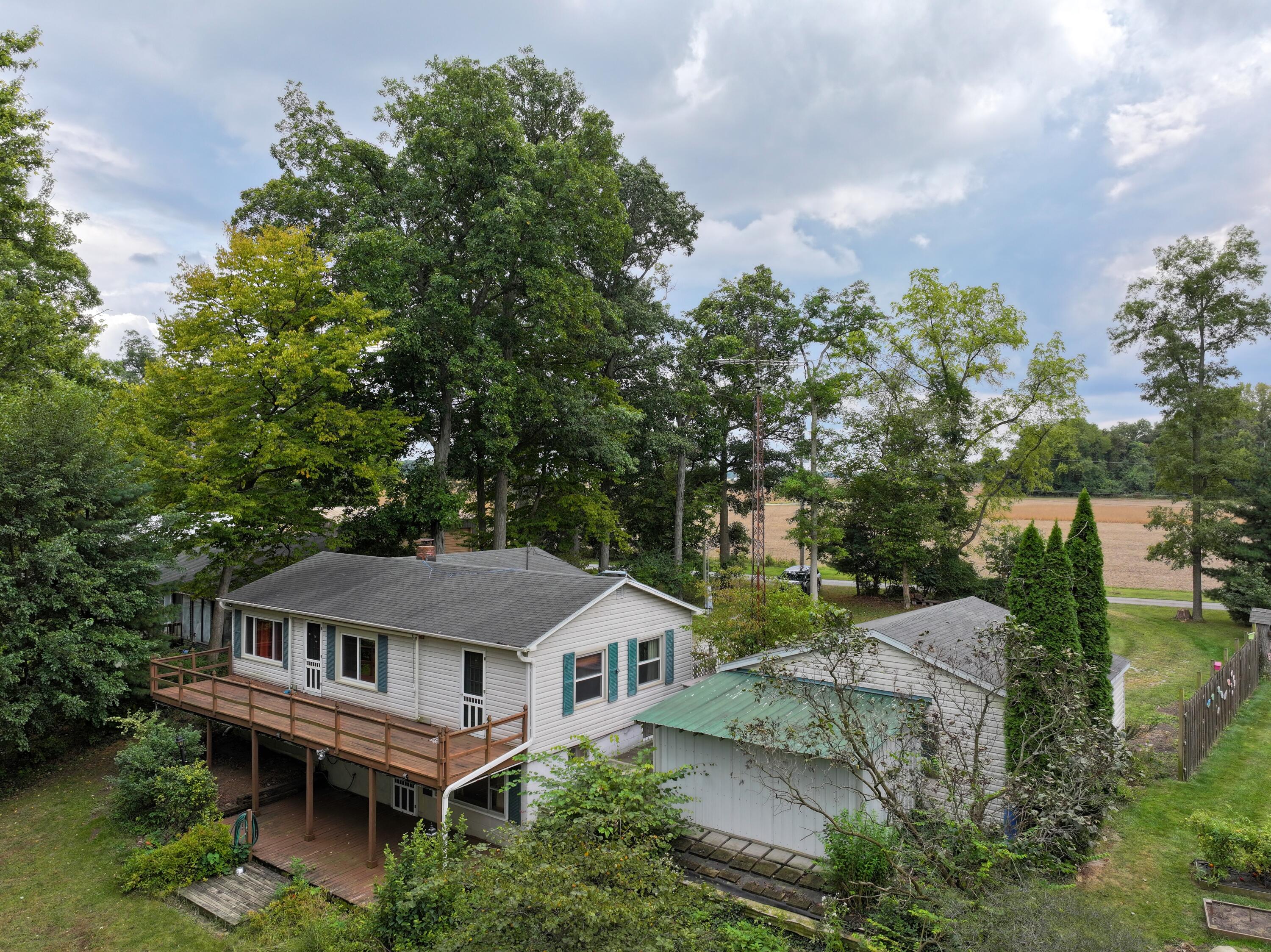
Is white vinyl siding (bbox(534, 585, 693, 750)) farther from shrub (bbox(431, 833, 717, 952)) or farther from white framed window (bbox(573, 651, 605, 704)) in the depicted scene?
shrub (bbox(431, 833, 717, 952))

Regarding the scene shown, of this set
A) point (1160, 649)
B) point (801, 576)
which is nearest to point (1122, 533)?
point (801, 576)

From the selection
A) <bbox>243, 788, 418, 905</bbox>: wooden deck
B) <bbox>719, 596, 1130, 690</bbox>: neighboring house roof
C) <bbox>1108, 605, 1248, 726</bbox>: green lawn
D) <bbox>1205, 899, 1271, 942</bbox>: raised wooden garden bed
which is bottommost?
<bbox>243, 788, 418, 905</bbox>: wooden deck

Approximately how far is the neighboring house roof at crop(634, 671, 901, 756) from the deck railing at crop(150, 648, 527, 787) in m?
2.92

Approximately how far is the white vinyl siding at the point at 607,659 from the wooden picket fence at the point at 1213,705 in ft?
33.6

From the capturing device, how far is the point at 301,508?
67.9 ft

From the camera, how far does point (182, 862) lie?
11.6 m

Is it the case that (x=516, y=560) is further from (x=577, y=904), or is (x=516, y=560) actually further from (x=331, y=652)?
(x=577, y=904)

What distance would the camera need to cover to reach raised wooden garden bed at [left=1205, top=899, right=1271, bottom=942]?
26.6ft

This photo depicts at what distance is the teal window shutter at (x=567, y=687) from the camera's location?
1310 cm

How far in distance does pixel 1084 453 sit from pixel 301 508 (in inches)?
3381

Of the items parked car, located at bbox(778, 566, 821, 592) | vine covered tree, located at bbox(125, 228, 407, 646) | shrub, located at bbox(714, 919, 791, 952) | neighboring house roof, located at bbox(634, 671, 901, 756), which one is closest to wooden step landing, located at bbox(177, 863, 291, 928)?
neighboring house roof, located at bbox(634, 671, 901, 756)

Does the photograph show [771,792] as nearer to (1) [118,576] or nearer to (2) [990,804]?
(2) [990,804]

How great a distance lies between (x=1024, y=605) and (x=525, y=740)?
9258 mm

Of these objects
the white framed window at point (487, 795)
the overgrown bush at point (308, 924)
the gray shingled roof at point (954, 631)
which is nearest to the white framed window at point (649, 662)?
the white framed window at point (487, 795)
